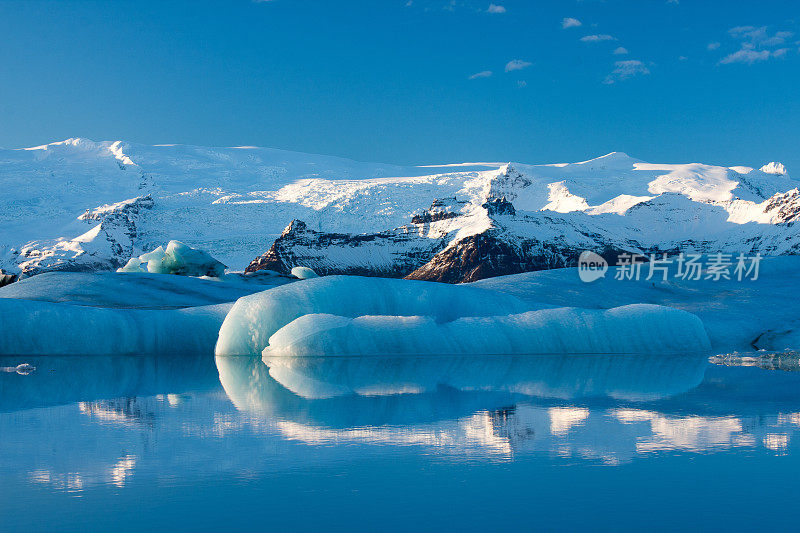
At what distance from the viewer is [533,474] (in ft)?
18.8

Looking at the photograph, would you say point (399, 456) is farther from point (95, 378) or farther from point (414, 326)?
point (414, 326)

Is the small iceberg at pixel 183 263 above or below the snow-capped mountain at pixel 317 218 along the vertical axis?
below

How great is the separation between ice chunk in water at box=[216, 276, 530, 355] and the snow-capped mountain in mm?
73484

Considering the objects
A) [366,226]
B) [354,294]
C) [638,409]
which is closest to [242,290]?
[354,294]

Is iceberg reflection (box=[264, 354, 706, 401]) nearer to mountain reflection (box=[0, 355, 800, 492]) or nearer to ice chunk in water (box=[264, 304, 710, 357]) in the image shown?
mountain reflection (box=[0, 355, 800, 492])

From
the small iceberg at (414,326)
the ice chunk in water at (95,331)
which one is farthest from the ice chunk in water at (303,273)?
the small iceberg at (414,326)

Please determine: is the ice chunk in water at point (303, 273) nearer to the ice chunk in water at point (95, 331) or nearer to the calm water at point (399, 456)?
the ice chunk in water at point (95, 331)

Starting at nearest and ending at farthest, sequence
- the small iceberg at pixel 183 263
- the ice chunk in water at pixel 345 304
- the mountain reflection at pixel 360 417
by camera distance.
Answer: the mountain reflection at pixel 360 417 < the ice chunk in water at pixel 345 304 < the small iceberg at pixel 183 263

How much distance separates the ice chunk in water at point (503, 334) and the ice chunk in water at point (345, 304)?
28.2 inches

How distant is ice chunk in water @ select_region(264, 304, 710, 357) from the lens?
56.4 feet

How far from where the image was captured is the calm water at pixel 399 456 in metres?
4.78

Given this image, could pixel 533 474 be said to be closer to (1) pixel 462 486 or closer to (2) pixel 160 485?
(1) pixel 462 486

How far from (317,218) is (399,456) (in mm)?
103744

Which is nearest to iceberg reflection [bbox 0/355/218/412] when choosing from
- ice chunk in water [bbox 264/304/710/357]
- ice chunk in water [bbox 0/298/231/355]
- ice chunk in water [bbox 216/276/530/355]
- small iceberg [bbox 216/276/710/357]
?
ice chunk in water [bbox 0/298/231/355]
